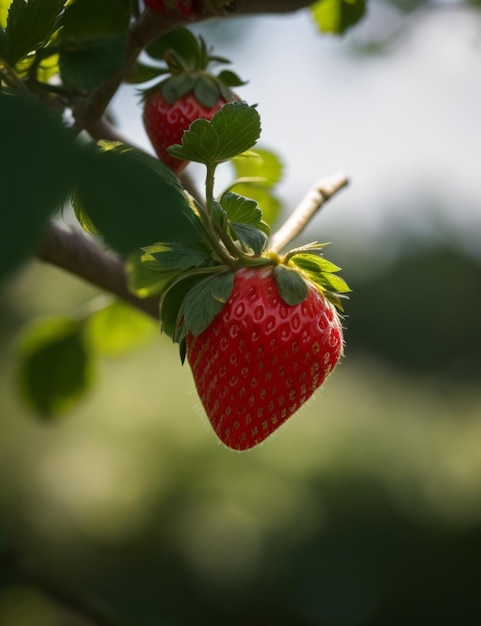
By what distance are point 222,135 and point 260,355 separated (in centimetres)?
16

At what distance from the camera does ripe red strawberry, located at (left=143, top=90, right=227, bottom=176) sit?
1.90 ft

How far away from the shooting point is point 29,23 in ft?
1.48

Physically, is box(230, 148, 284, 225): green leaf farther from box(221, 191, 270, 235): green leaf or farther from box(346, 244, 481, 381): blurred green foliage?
box(346, 244, 481, 381): blurred green foliage

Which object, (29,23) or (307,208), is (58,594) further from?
(29,23)

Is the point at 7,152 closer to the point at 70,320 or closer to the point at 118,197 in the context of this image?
the point at 118,197

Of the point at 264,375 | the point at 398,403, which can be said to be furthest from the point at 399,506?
the point at 264,375

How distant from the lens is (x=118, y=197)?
0.91 feet

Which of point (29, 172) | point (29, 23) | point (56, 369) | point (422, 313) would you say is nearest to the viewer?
point (29, 172)

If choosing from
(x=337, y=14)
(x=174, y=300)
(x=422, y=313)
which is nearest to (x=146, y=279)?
(x=174, y=300)

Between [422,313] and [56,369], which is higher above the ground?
[56,369]

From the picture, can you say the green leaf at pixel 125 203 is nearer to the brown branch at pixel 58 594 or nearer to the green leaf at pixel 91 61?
the green leaf at pixel 91 61

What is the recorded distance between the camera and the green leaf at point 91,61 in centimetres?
52

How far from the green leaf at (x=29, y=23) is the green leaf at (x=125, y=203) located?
19 cm

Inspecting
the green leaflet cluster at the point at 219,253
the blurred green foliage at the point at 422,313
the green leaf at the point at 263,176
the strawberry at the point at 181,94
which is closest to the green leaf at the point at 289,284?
the green leaflet cluster at the point at 219,253
